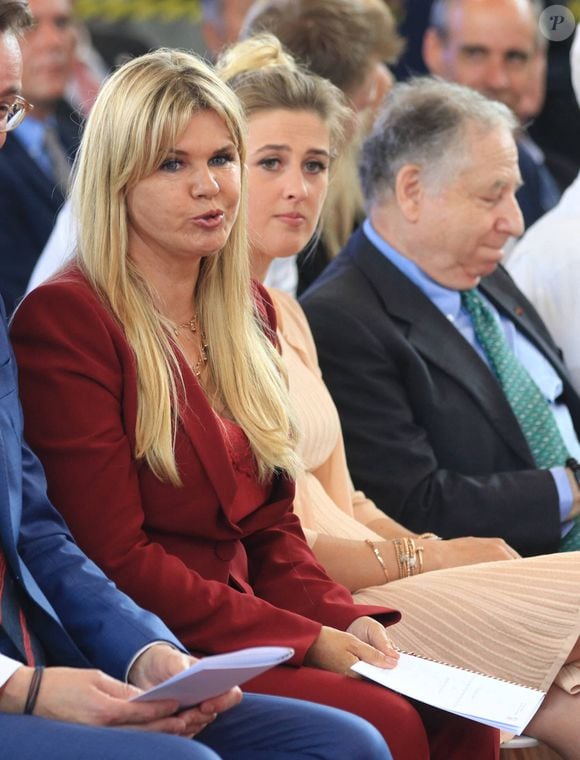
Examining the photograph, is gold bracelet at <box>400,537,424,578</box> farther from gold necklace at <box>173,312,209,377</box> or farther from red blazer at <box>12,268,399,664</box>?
gold necklace at <box>173,312,209,377</box>

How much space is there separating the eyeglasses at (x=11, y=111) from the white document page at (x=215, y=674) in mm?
876

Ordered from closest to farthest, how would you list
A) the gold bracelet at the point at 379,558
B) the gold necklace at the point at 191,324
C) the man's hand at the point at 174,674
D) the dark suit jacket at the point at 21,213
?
the man's hand at the point at 174,674
the gold necklace at the point at 191,324
the gold bracelet at the point at 379,558
the dark suit jacket at the point at 21,213

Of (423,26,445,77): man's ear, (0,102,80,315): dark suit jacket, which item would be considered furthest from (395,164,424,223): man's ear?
(423,26,445,77): man's ear

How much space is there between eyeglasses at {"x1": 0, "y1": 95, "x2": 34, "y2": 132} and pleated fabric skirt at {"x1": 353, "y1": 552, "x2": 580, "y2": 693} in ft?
3.56

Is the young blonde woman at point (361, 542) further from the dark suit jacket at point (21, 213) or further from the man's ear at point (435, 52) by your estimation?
the man's ear at point (435, 52)

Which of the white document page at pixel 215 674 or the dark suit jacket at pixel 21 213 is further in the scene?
the dark suit jacket at pixel 21 213

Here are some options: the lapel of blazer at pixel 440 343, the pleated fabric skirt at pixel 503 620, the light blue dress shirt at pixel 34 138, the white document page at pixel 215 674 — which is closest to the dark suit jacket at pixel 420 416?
the lapel of blazer at pixel 440 343

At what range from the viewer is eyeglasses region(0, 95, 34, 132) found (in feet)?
7.30

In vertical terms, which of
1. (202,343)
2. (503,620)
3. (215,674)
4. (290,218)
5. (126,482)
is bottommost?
(503,620)

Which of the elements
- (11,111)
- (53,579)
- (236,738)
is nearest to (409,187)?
(11,111)

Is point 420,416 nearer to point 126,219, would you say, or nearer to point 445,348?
point 445,348

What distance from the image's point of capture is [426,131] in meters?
3.50

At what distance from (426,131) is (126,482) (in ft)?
5.06

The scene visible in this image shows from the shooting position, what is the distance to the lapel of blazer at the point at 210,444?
237cm
